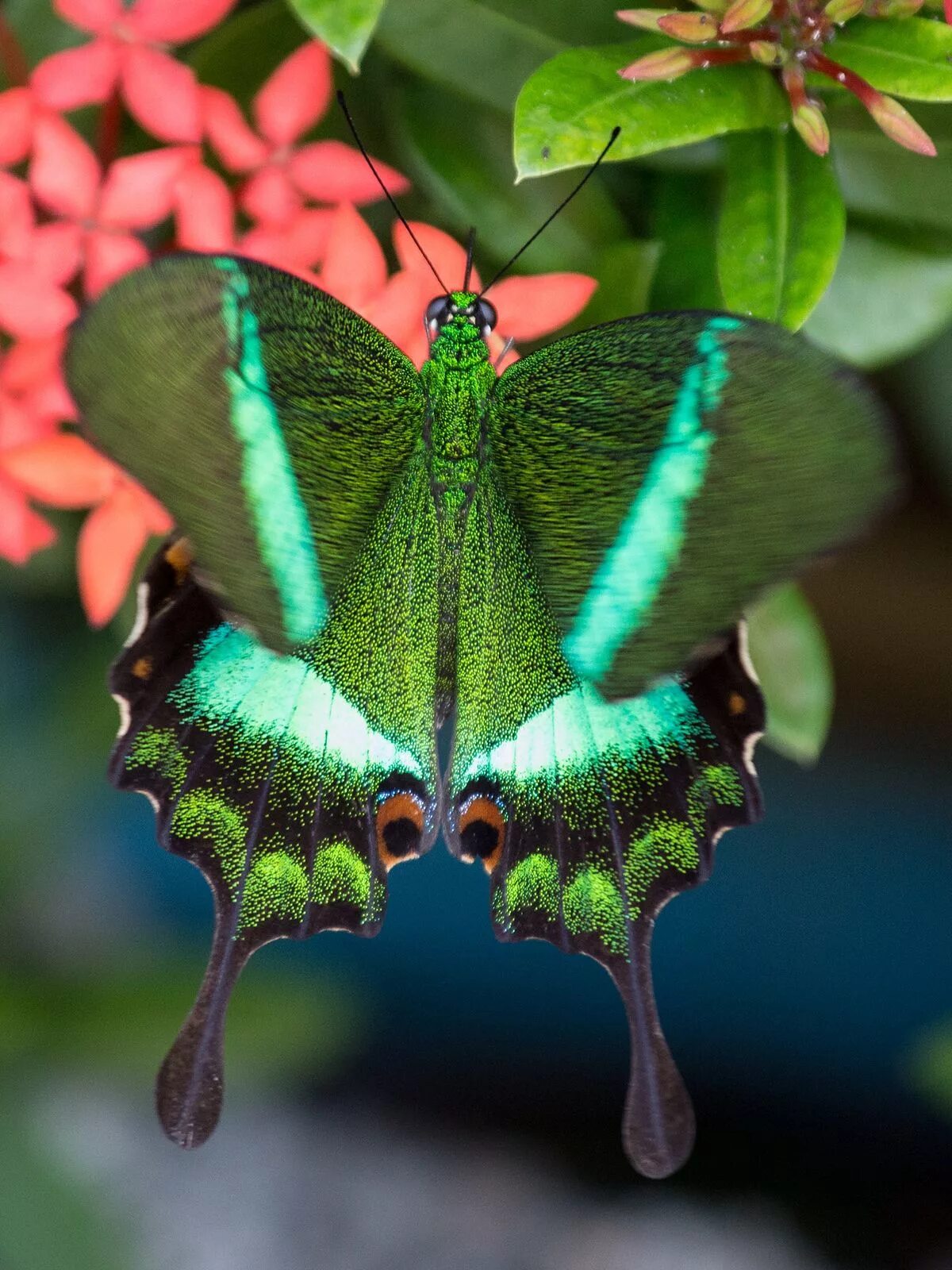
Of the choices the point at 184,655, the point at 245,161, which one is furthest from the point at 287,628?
the point at 245,161

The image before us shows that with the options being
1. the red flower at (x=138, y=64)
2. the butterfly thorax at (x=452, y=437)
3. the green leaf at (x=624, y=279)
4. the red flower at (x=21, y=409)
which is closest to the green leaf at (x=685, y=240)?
the green leaf at (x=624, y=279)

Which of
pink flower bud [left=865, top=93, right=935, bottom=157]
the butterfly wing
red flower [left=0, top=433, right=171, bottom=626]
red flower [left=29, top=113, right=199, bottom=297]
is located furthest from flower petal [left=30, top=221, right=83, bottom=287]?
pink flower bud [left=865, top=93, right=935, bottom=157]

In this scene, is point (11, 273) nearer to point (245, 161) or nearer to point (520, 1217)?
point (245, 161)

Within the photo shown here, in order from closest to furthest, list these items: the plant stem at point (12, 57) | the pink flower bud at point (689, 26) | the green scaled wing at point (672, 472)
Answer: the green scaled wing at point (672, 472) < the pink flower bud at point (689, 26) < the plant stem at point (12, 57)

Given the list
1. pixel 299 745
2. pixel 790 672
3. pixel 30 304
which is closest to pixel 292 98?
pixel 30 304

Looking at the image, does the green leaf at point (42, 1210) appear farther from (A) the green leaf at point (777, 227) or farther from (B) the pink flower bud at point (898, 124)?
(B) the pink flower bud at point (898, 124)
